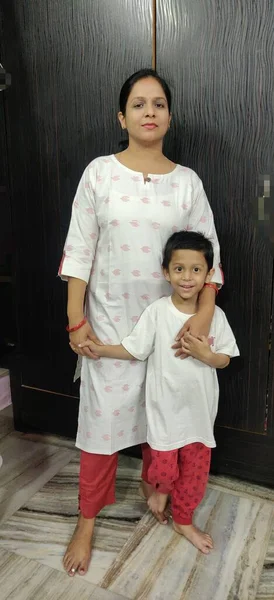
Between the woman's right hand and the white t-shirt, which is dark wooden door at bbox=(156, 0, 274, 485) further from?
the woman's right hand

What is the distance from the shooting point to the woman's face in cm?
124

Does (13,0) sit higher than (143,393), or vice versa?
(13,0)

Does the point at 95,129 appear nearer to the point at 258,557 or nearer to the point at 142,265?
the point at 142,265

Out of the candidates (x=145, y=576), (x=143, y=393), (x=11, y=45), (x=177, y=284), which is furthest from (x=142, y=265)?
(x=11, y=45)

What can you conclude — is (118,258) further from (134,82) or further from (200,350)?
(134,82)

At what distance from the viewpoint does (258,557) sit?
1.41 metres

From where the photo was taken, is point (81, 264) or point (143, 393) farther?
point (143, 393)

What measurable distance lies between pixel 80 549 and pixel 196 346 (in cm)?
65

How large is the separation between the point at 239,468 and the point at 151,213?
96 centimetres

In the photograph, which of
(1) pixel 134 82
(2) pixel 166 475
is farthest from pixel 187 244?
(2) pixel 166 475

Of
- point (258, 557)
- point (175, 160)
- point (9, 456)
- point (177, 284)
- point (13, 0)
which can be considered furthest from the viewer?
point (9, 456)

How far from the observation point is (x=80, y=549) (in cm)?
139

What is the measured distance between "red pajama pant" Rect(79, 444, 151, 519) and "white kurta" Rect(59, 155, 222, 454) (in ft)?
0.12

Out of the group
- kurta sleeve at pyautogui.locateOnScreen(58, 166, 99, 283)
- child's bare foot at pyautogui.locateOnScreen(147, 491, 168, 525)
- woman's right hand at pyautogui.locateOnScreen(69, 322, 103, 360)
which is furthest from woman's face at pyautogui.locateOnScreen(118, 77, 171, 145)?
child's bare foot at pyautogui.locateOnScreen(147, 491, 168, 525)
